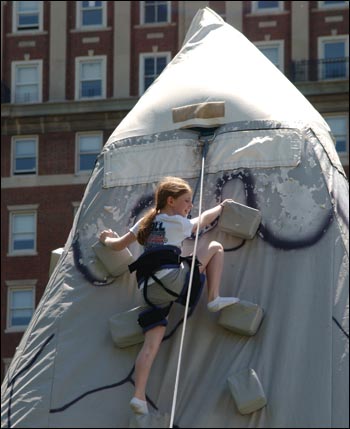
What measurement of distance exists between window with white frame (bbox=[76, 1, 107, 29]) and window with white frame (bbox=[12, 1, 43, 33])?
145cm

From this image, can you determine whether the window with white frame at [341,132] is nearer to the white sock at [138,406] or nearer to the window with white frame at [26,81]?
the window with white frame at [26,81]

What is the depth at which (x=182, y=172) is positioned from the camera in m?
11.1

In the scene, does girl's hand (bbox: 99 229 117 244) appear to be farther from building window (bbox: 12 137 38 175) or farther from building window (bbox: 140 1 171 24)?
building window (bbox: 140 1 171 24)

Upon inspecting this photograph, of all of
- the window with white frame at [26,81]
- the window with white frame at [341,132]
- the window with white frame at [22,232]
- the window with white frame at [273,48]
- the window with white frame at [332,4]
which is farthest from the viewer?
the window with white frame at [26,81]

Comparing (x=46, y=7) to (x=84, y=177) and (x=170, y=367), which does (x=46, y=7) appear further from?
(x=170, y=367)

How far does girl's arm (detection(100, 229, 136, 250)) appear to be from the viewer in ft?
34.4

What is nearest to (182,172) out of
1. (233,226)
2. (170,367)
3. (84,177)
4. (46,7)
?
(233,226)

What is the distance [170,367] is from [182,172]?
1.77m

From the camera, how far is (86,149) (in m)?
46.4

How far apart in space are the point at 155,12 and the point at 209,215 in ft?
124

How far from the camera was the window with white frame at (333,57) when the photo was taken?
149 ft

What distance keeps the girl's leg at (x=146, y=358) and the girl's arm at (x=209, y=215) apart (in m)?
0.90

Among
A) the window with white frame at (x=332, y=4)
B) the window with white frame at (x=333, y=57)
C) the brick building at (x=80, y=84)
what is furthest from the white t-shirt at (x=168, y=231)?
the window with white frame at (x=332, y=4)

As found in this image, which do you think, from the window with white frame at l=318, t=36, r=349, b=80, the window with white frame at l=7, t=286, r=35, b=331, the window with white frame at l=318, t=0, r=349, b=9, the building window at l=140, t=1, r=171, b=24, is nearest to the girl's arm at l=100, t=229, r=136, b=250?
the window with white frame at l=7, t=286, r=35, b=331
